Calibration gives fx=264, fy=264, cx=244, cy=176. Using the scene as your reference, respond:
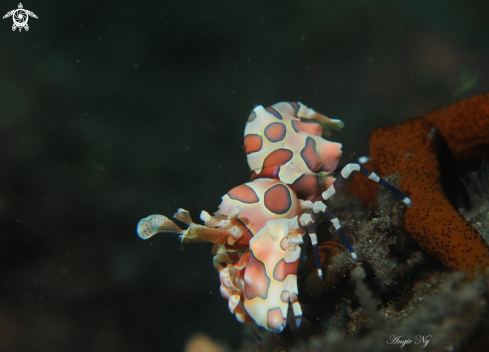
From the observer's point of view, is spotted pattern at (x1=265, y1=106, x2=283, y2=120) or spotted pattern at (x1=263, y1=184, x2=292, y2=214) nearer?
spotted pattern at (x1=263, y1=184, x2=292, y2=214)

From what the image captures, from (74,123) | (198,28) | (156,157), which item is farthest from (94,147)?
(198,28)

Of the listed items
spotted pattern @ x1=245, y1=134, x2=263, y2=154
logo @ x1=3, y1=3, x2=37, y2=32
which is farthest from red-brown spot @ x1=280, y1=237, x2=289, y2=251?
logo @ x1=3, y1=3, x2=37, y2=32

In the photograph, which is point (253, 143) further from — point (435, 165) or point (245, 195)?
point (435, 165)

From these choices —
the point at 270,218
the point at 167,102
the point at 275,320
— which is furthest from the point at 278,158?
the point at 167,102

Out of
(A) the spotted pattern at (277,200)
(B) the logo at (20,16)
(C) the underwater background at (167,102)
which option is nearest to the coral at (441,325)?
(A) the spotted pattern at (277,200)

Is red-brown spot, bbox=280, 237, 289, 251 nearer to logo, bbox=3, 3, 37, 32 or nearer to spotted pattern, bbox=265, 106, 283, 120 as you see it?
spotted pattern, bbox=265, 106, 283, 120

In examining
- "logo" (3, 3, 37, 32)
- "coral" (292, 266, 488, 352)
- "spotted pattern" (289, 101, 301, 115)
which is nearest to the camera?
"coral" (292, 266, 488, 352)

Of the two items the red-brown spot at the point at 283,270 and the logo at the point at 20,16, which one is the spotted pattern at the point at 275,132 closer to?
the red-brown spot at the point at 283,270
